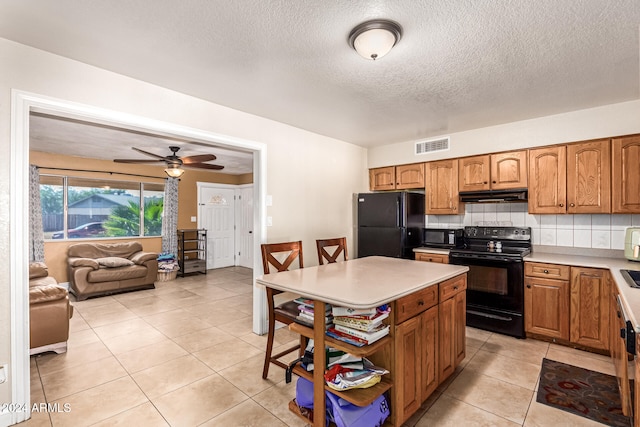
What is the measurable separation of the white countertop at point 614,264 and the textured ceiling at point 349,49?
5.14 feet

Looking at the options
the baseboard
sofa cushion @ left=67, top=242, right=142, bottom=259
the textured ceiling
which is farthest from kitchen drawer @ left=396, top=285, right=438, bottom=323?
sofa cushion @ left=67, top=242, right=142, bottom=259

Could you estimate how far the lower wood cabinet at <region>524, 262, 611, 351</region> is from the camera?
2.84 m

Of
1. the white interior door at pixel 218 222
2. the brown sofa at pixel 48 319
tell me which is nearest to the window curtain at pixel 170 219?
the white interior door at pixel 218 222

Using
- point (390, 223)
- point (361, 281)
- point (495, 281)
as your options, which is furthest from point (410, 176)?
point (361, 281)

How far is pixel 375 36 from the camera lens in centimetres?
179

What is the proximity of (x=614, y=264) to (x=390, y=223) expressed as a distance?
2249mm

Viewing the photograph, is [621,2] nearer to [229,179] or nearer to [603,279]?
[603,279]

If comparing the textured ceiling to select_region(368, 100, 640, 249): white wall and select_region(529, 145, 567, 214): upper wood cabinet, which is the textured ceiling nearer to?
select_region(368, 100, 640, 249): white wall

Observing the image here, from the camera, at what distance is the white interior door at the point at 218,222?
7.29 meters

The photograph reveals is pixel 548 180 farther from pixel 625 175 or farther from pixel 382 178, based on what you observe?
pixel 382 178

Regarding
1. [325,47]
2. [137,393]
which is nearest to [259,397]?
[137,393]

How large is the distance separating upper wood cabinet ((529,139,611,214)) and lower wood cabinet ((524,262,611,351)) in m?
0.70

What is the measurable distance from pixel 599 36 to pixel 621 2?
35 centimetres

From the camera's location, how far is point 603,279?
2824 mm
